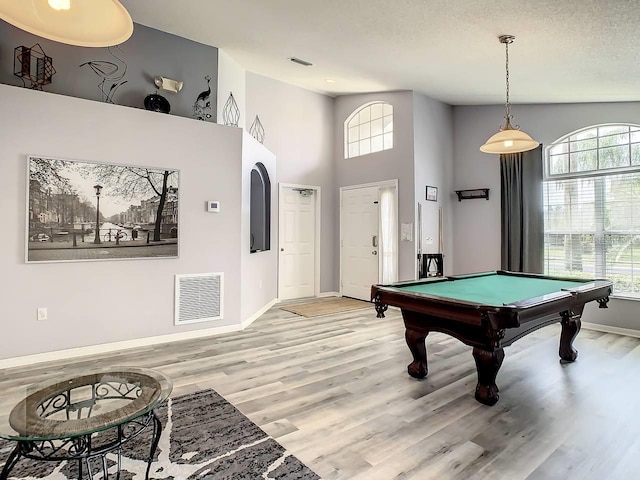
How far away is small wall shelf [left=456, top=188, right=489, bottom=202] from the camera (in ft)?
19.5

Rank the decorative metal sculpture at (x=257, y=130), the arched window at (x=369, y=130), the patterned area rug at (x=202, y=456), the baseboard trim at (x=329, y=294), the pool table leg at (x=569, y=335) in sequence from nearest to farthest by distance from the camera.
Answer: the patterned area rug at (x=202, y=456) → the pool table leg at (x=569, y=335) → the decorative metal sculpture at (x=257, y=130) → the arched window at (x=369, y=130) → the baseboard trim at (x=329, y=294)

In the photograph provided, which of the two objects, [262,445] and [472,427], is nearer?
[262,445]

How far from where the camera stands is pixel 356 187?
6820mm

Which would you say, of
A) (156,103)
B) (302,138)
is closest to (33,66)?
(156,103)

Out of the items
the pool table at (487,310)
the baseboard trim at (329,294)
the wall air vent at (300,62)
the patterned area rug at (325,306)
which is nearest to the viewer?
the pool table at (487,310)

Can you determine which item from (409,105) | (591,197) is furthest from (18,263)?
(591,197)

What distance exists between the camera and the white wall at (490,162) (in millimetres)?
4766

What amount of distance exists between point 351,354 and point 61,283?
10.1 feet

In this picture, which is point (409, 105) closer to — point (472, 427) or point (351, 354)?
point (351, 354)

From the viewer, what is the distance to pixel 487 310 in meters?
2.38

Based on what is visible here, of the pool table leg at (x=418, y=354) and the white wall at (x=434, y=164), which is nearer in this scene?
the pool table leg at (x=418, y=354)

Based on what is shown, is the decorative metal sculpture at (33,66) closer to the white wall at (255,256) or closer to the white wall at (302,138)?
the white wall at (255,256)

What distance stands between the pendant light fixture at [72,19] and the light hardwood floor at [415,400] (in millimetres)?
2504

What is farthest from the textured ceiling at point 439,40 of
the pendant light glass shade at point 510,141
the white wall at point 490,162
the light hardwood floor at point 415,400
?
the light hardwood floor at point 415,400
